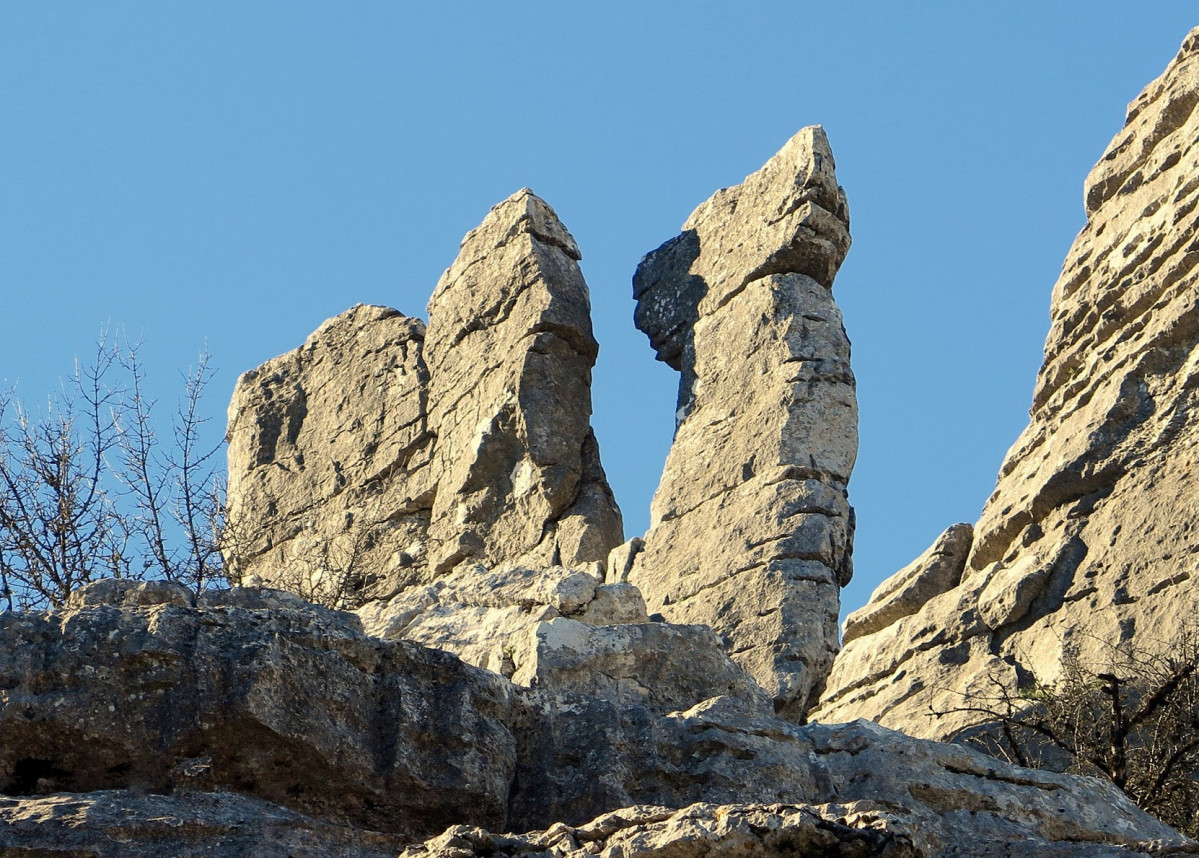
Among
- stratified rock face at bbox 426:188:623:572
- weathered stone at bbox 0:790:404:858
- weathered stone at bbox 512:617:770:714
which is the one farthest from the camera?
stratified rock face at bbox 426:188:623:572

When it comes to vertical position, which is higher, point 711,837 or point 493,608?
point 493,608

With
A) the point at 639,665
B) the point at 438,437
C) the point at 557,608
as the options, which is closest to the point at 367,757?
the point at 639,665

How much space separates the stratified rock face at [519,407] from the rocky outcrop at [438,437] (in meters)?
0.01

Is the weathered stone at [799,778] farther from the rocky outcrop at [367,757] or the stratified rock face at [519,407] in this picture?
the stratified rock face at [519,407]

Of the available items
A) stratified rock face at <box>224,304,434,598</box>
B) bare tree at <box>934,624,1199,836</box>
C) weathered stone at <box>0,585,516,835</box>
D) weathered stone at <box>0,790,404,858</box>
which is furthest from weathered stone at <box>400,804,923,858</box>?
stratified rock face at <box>224,304,434,598</box>

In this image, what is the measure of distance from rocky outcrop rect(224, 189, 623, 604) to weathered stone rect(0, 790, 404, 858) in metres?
8.86

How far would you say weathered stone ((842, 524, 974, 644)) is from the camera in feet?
40.8

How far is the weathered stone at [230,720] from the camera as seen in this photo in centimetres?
436

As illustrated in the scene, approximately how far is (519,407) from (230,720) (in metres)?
9.56

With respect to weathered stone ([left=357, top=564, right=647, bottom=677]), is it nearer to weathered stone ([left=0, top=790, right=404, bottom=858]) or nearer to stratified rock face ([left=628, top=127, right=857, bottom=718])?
stratified rock face ([left=628, top=127, right=857, bottom=718])

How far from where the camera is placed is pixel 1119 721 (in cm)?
925

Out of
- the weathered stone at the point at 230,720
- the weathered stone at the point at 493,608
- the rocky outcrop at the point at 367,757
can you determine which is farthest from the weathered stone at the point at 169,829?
the weathered stone at the point at 493,608

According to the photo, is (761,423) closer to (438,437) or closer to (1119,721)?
(438,437)

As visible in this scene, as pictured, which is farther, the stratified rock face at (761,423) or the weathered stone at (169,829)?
the stratified rock face at (761,423)
